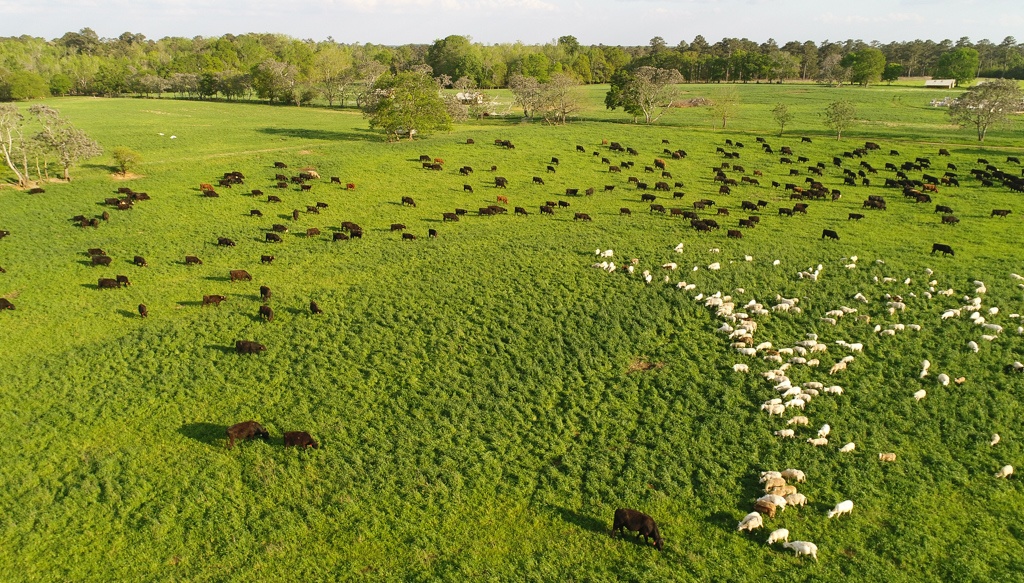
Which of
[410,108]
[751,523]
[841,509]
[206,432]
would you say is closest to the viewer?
[751,523]

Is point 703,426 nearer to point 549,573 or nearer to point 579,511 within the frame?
point 579,511

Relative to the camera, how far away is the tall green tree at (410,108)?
6238 centimetres

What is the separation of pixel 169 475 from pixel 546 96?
7421cm

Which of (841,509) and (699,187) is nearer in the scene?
(841,509)

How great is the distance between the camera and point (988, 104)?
59188 millimetres

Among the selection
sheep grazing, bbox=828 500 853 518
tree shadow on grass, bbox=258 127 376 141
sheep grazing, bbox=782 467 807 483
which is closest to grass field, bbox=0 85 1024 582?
sheep grazing, bbox=828 500 853 518

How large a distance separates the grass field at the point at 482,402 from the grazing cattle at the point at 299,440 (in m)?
0.32

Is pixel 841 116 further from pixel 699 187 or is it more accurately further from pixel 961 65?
pixel 961 65

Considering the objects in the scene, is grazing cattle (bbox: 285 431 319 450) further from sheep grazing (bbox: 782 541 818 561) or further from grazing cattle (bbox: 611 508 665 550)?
sheep grazing (bbox: 782 541 818 561)

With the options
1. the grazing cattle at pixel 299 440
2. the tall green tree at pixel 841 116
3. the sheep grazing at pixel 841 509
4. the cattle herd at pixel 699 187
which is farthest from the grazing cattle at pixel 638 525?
the tall green tree at pixel 841 116

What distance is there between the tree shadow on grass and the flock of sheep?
46.4 meters

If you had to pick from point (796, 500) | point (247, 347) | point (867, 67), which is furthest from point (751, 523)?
point (867, 67)

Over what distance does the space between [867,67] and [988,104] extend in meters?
84.5

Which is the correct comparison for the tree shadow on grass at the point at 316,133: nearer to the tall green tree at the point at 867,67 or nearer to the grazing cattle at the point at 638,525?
the grazing cattle at the point at 638,525
